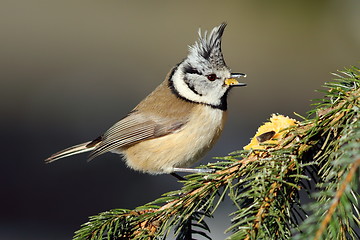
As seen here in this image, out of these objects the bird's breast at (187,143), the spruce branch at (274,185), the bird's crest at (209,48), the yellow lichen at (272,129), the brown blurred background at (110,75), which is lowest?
the spruce branch at (274,185)

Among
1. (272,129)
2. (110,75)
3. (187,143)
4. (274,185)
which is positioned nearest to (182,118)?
(187,143)

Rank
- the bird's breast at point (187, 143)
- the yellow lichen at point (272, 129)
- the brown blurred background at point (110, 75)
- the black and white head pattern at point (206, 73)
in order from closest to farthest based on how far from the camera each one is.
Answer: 1. the yellow lichen at point (272, 129)
2. the bird's breast at point (187, 143)
3. the black and white head pattern at point (206, 73)
4. the brown blurred background at point (110, 75)

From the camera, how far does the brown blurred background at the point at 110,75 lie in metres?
5.96

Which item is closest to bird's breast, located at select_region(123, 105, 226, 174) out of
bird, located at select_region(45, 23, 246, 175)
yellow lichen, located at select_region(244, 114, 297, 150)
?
bird, located at select_region(45, 23, 246, 175)

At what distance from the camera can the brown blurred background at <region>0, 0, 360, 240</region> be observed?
235 inches

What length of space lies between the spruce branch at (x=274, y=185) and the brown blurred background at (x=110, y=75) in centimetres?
316

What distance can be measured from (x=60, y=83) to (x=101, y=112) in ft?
5.05

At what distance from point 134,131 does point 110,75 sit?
654 cm

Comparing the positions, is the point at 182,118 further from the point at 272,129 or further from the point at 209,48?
the point at 272,129

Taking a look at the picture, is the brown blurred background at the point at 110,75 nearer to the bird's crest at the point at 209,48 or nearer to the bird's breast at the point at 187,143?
the bird's breast at the point at 187,143

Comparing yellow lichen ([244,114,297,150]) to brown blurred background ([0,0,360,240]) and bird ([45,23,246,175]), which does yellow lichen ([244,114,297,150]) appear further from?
brown blurred background ([0,0,360,240])

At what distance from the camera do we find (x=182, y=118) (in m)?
3.20

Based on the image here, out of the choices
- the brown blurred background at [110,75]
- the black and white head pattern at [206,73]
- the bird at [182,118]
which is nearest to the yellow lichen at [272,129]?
the bird at [182,118]

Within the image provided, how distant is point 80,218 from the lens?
5.35 m
